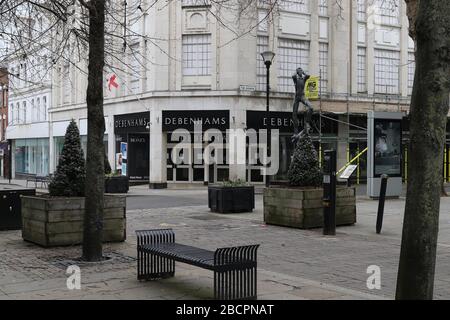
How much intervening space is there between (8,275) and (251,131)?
23.3m

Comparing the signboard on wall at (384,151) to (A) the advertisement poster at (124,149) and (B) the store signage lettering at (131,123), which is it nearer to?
(B) the store signage lettering at (131,123)

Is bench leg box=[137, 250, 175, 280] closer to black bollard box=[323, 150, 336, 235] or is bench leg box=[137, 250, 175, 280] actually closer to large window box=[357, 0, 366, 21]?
black bollard box=[323, 150, 336, 235]

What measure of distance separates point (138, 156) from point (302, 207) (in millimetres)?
21904

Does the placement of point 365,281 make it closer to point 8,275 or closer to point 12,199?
point 8,275

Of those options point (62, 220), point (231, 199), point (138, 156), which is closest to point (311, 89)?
point (138, 156)

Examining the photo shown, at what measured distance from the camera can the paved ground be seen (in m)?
6.80

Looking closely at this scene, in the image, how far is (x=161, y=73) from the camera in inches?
1205

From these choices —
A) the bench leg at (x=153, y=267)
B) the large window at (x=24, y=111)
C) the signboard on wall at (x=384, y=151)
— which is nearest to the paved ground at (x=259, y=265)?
the bench leg at (x=153, y=267)

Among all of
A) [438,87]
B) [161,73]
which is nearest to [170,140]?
[161,73]

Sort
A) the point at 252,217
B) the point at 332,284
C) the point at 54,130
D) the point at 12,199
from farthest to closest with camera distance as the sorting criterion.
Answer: the point at 54,130 → the point at 252,217 → the point at 12,199 → the point at 332,284

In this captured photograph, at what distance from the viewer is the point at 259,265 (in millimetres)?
8859

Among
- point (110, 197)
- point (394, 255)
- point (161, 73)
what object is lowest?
point (394, 255)

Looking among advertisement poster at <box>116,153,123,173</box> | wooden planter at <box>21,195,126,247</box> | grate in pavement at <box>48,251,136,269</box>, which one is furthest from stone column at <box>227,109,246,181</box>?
grate in pavement at <box>48,251,136,269</box>

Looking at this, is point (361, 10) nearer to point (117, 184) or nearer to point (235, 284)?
point (117, 184)
